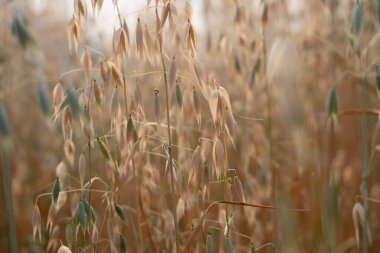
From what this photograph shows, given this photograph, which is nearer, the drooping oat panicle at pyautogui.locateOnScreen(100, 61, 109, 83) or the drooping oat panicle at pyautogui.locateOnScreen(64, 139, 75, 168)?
the drooping oat panicle at pyautogui.locateOnScreen(100, 61, 109, 83)

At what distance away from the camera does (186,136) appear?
150cm

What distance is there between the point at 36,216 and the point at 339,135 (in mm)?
1840

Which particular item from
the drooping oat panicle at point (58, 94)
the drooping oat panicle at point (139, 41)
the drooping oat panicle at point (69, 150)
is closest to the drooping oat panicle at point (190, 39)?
the drooping oat panicle at point (139, 41)

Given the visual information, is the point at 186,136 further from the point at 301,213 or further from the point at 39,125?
the point at 39,125

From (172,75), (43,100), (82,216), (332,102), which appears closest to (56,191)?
(82,216)

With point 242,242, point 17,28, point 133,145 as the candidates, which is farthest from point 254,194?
point 17,28

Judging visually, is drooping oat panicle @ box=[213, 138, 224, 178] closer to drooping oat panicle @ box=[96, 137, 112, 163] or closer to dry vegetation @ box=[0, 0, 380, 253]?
dry vegetation @ box=[0, 0, 380, 253]

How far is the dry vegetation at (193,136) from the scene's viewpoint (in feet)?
3.69

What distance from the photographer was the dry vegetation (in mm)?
1125

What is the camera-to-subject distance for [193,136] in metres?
2.30

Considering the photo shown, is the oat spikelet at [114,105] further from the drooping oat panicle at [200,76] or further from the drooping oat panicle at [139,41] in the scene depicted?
the drooping oat panicle at [200,76]

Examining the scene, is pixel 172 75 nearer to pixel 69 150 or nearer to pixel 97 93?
pixel 97 93

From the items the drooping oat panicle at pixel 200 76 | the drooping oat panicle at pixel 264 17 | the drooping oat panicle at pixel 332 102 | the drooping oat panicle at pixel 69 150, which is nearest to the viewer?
the drooping oat panicle at pixel 200 76

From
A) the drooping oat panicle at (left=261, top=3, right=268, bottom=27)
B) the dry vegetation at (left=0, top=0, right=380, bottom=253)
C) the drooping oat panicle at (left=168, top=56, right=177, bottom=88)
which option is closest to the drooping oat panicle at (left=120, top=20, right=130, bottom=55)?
the dry vegetation at (left=0, top=0, right=380, bottom=253)
